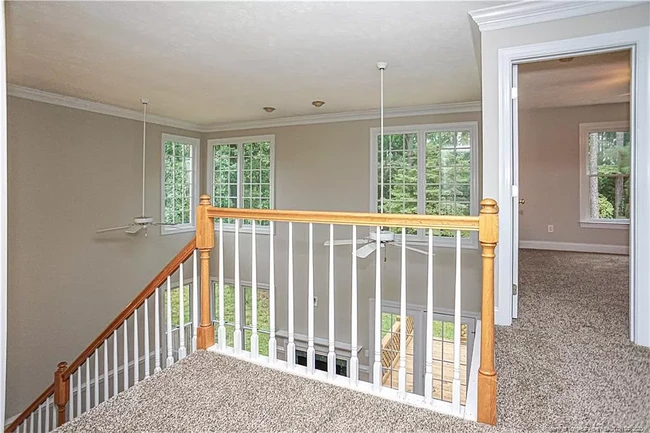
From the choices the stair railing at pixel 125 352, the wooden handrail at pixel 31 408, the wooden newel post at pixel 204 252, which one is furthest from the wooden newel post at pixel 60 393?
the wooden newel post at pixel 204 252

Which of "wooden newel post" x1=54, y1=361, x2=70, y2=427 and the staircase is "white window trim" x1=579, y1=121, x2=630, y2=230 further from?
"wooden newel post" x1=54, y1=361, x2=70, y2=427

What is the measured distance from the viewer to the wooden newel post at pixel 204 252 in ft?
8.79

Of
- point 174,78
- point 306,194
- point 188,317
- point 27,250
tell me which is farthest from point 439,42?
point 188,317

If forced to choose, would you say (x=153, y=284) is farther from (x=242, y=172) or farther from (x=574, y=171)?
(x=574, y=171)

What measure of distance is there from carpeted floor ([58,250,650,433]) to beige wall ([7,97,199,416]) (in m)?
3.53

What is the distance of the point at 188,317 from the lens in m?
6.86

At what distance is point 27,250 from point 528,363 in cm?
537

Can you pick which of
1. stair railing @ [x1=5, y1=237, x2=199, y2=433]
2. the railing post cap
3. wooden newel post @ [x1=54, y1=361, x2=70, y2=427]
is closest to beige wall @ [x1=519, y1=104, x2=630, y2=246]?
the railing post cap

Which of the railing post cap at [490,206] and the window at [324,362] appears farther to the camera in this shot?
the window at [324,362]

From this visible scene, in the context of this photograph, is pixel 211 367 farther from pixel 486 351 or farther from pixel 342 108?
pixel 342 108

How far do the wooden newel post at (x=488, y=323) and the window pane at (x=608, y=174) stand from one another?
202 inches

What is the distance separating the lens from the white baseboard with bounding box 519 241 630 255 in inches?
227

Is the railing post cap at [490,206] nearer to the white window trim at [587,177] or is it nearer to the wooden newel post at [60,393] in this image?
the wooden newel post at [60,393]

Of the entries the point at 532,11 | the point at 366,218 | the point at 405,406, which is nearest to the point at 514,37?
the point at 532,11
